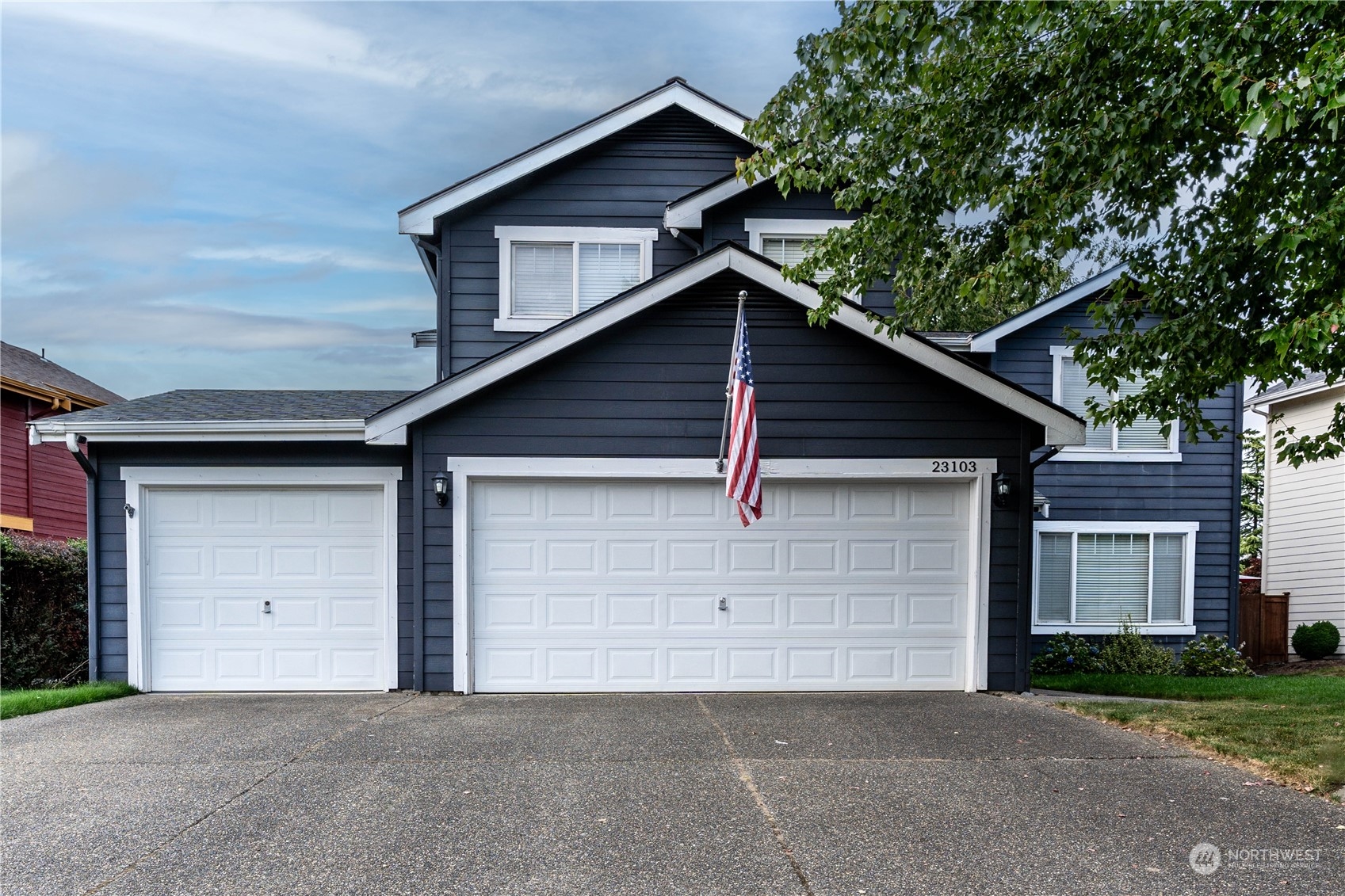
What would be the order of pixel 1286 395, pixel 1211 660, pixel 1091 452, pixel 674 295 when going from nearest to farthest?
pixel 674 295 < pixel 1211 660 < pixel 1091 452 < pixel 1286 395

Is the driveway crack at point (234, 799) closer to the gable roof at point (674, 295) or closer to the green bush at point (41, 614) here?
the gable roof at point (674, 295)

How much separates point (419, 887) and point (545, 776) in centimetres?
166

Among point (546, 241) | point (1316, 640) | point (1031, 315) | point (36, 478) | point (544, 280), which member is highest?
point (546, 241)

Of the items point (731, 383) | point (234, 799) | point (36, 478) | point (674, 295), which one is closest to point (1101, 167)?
point (731, 383)

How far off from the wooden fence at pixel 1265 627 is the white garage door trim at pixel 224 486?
14440mm

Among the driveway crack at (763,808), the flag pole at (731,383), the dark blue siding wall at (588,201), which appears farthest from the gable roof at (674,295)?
the driveway crack at (763,808)

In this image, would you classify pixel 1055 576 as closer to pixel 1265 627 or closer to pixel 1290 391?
pixel 1265 627

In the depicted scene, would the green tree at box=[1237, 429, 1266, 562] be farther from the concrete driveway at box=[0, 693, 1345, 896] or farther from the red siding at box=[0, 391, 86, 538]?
the red siding at box=[0, 391, 86, 538]

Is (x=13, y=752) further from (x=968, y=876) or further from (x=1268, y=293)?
(x=1268, y=293)

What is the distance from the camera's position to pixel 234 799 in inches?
192

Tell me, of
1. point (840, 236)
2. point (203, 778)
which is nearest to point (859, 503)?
point (840, 236)

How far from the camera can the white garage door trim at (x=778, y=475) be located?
828cm

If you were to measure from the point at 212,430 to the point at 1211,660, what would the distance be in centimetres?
1382

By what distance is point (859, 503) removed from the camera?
27.9ft
